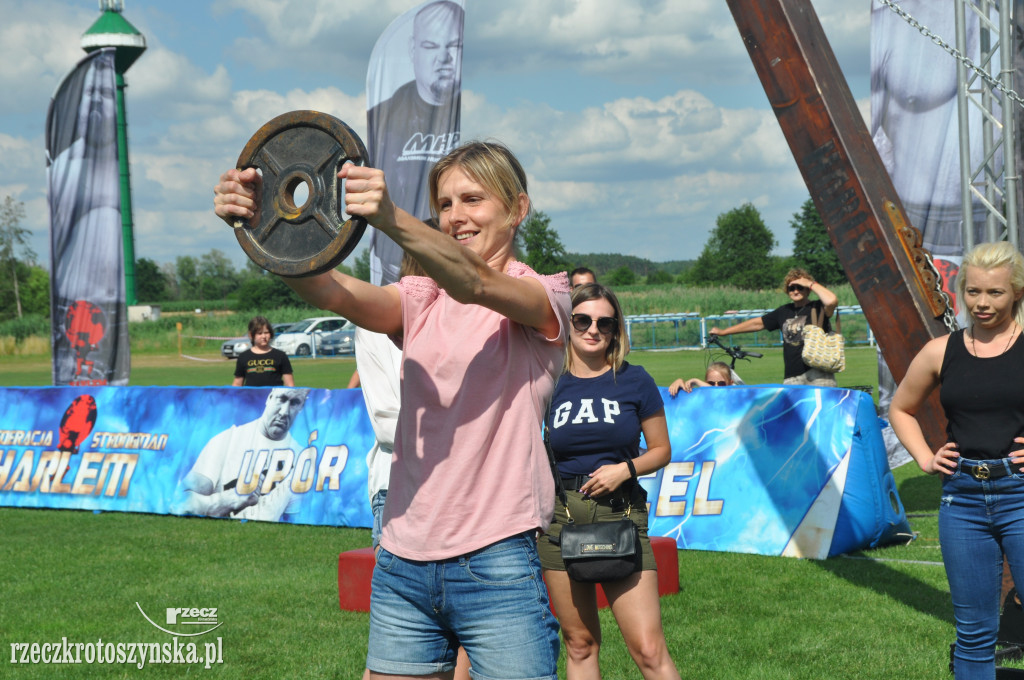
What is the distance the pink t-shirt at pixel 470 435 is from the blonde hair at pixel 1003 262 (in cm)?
233

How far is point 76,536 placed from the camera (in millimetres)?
9609

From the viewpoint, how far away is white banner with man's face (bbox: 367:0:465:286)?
12906mm

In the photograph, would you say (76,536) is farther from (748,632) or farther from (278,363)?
(748,632)

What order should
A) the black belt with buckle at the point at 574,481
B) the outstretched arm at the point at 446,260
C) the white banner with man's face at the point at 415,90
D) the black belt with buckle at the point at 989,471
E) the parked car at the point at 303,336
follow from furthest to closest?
1. the parked car at the point at 303,336
2. the white banner with man's face at the point at 415,90
3. the black belt with buckle at the point at 574,481
4. the black belt with buckle at the point at 989,471
5. the outstretched arm at the point at 446,260

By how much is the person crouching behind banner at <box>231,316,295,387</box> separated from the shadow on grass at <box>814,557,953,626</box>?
20.5ft

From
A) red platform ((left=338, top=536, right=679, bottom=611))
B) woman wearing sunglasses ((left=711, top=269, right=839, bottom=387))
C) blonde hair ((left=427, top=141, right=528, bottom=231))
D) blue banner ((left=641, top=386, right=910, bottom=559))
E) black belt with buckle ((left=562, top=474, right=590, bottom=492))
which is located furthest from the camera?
woman wearing sunglasses ((left=711, top=269, right=839, bottom=387))

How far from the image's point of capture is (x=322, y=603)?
22.2 feet

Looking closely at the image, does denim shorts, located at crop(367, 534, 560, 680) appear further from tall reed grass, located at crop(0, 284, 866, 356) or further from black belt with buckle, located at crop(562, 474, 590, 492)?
tall reed grass, located at crop(0, 284, 866, 356)

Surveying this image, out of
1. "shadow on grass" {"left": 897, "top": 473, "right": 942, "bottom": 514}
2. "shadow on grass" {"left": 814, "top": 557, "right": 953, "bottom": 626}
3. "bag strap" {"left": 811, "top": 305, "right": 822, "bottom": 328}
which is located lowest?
"shadow on grass" {"left": 897, "top": 473, "right": 942, "bottom": 514}

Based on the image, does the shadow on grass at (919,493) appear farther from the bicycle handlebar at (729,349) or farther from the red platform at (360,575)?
the red platform at (360,575)

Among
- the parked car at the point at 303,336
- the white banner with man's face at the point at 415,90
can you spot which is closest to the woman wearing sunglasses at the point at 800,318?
the white banner with man's face at the point at 415,90

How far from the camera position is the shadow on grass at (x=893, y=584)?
6363 mm

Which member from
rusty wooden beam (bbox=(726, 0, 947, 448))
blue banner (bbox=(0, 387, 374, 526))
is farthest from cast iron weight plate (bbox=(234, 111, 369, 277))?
blue banner (bbox=(0, 387, 374, 526))

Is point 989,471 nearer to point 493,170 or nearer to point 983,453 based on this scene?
point 983,453
